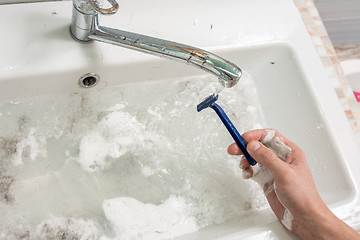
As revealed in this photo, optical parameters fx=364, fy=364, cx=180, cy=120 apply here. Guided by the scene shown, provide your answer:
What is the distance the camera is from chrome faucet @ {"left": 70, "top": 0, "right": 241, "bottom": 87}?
1.98 ft

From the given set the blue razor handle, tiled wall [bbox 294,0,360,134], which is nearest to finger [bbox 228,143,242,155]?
the blue razor handle

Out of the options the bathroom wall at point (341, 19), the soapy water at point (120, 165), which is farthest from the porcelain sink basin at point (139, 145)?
the bathroom wall at point (341, 19)

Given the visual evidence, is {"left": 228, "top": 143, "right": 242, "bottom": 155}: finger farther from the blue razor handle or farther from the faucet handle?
the faucet handle

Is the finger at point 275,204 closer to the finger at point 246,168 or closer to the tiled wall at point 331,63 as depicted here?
the finger at point 246,168

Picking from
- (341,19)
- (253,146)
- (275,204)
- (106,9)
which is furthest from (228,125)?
(341,19)

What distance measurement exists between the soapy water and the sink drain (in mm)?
25

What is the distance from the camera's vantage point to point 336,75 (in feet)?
2.72

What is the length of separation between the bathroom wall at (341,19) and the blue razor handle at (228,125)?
67 centimetres

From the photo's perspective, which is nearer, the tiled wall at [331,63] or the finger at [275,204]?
the finger at [275,204]

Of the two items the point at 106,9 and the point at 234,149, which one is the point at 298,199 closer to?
the point at 234,149

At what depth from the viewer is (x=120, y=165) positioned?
2.49 feet

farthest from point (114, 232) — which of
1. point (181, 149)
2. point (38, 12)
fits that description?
point (38, 12)

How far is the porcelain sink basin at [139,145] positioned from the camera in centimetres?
70

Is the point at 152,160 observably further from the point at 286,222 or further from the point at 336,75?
the point at 336,75
